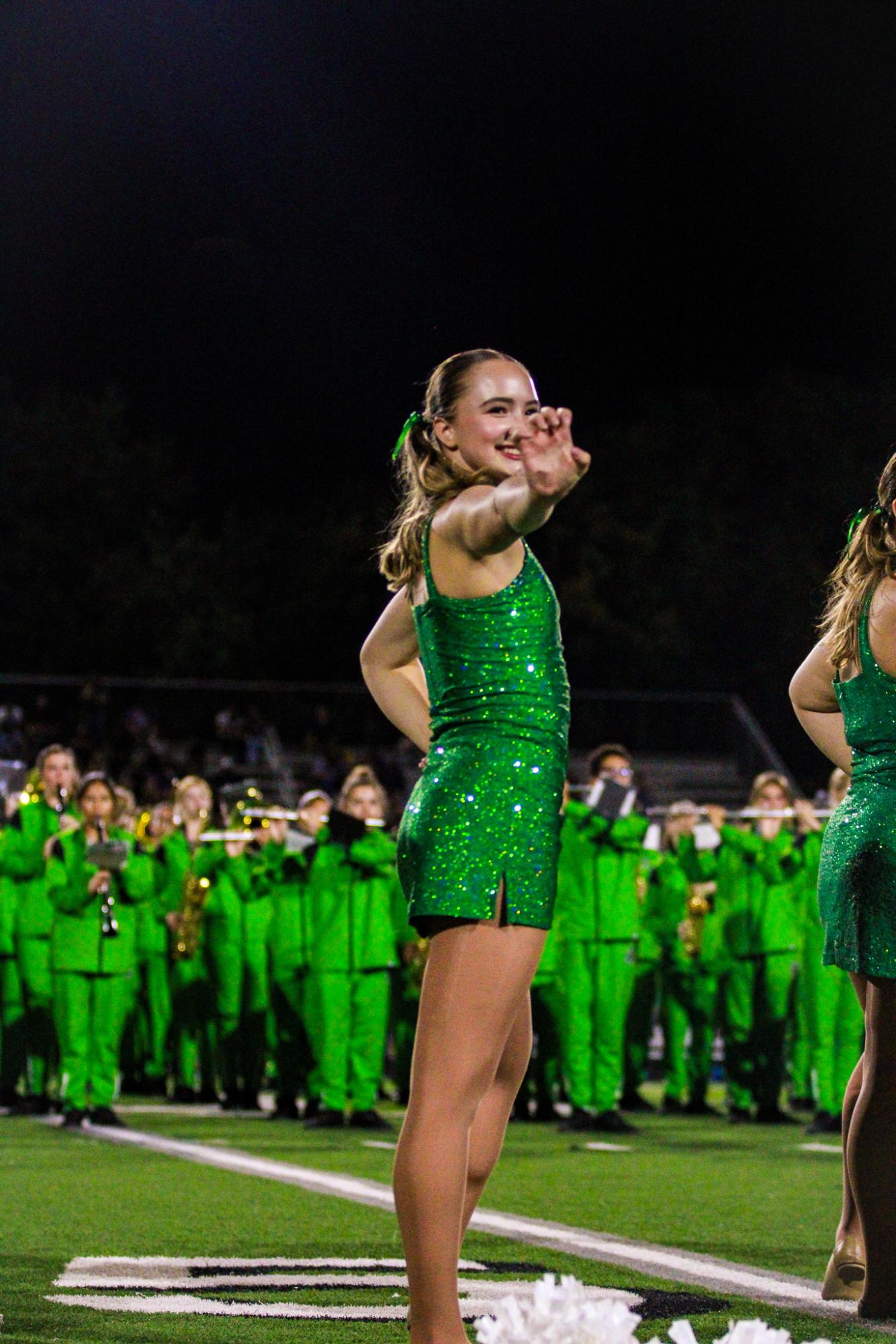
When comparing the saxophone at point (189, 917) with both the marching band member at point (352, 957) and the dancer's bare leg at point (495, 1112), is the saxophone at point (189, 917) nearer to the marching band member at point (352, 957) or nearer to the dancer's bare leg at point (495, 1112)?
the marching band member at point (352, 957)

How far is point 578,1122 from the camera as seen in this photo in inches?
421

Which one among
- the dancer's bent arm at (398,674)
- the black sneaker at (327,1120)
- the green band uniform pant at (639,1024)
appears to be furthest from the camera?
the green band uniform pant at (639,1024)

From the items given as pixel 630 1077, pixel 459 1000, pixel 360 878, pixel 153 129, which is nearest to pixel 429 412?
pixel 459 1000

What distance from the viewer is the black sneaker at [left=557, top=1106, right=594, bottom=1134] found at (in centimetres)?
1066

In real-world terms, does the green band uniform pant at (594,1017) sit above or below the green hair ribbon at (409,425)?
below

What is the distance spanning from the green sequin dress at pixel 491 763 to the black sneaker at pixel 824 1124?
309 inches

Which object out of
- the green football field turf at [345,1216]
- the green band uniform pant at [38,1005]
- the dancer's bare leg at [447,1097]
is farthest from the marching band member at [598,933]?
the dancer's bare leg at [447,1097]

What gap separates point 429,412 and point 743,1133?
25.2 feet

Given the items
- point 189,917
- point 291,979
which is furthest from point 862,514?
point 189,917

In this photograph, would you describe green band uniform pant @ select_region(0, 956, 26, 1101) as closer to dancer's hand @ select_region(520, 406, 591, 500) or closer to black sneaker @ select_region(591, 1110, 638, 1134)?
black sneaker @ select_region(591, 1110, 638, 1134)

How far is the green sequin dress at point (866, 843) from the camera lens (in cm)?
429

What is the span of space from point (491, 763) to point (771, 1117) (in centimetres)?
898

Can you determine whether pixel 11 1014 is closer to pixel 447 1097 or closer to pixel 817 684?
pixel 817 684

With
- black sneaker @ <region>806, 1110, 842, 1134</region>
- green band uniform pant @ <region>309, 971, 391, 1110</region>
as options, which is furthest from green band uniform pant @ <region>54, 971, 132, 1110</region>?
black sneaker @ <region>806, 1110, 842, 1134</region>
